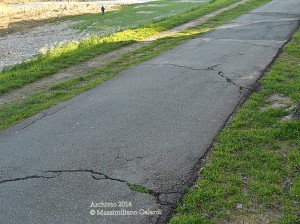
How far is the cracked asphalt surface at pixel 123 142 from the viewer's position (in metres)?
4.26

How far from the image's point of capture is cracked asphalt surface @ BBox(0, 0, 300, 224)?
426cm

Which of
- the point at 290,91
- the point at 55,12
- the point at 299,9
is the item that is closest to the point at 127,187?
the point at 290,91

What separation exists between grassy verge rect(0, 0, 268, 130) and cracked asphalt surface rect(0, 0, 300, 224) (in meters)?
0.37

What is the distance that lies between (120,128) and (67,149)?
3.54 feet

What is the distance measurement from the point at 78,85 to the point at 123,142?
13.4ft

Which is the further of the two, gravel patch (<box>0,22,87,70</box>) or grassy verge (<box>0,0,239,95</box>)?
gravel patch (<box>0,22,87,70</box>)

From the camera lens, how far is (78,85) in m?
9.42

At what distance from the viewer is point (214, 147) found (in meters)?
5.43

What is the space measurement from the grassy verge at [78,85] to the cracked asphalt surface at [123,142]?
0.37 metres

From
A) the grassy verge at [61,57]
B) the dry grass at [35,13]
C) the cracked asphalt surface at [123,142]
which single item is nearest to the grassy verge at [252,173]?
the cracked asphalt surface at [123,142]

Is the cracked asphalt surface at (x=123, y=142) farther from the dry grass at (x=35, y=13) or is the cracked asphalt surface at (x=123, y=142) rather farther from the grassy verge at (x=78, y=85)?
the dry grass at (x=35, y=13)

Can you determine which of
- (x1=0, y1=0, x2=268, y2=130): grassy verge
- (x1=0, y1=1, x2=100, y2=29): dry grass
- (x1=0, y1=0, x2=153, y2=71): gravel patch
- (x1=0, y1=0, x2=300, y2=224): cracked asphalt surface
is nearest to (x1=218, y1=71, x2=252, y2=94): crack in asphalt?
(x1=0, y1=0, x2=300, y2=224): cracked asphalt surface

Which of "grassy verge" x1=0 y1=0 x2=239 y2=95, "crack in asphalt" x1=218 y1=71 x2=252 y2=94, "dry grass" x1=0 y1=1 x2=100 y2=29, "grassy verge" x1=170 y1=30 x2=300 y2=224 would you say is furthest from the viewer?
"dry grass" x1=0 y1=1 x2=100 y2=29

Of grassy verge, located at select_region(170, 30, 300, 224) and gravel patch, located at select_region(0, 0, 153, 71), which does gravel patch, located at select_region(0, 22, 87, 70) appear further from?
grassy verge, located at select_region(170, 30, 300, 224)
